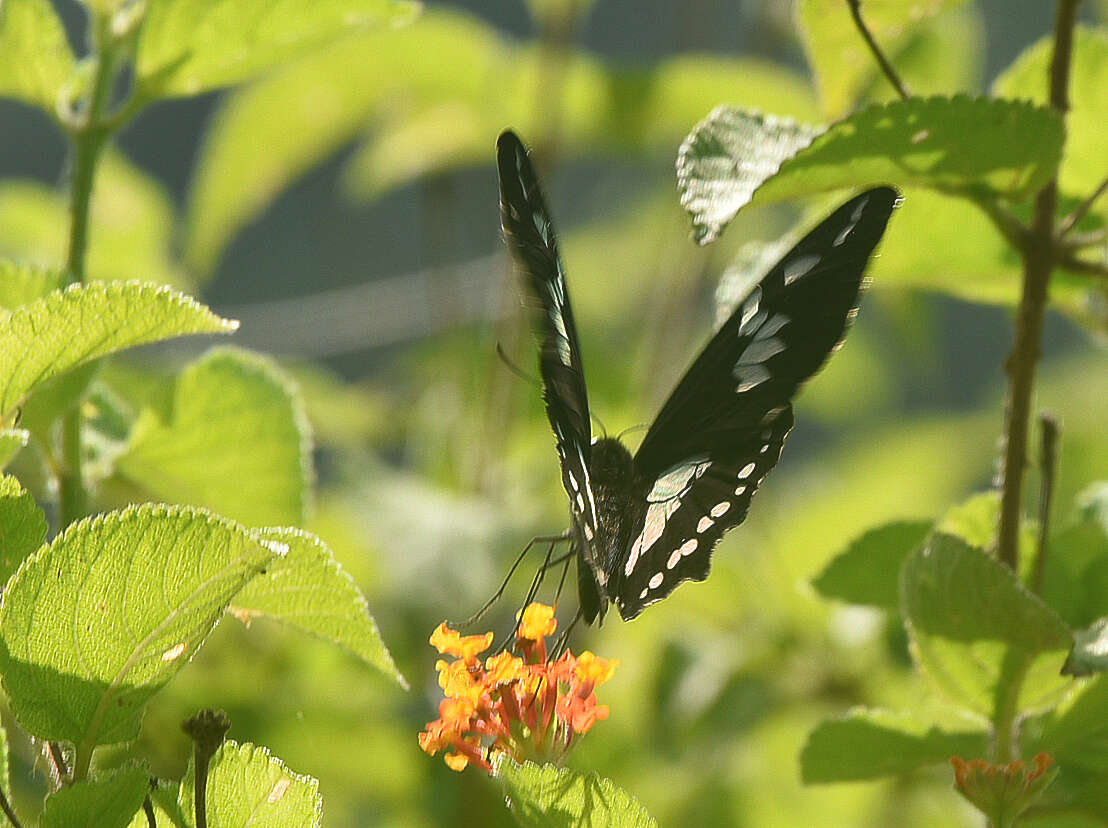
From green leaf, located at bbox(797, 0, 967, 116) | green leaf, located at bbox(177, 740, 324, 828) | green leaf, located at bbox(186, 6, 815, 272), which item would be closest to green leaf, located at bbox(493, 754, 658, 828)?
green leaf, located at bbox(177, 740, 324, 828)

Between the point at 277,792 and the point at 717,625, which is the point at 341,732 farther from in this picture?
the point at 277,792

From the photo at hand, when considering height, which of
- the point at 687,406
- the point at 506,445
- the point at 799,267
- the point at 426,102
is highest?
the point at 799,267

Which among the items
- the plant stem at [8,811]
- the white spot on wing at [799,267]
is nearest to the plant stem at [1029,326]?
the white spot on wing at [799,267]

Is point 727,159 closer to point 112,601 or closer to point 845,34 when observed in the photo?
point 845,34

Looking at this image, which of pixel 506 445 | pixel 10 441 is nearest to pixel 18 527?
pixel 10 441

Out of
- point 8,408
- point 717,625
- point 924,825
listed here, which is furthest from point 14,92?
point 924,825

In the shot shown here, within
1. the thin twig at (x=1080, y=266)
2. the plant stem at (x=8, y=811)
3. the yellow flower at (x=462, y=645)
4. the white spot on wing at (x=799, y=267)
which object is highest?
the thin twig at (x=1080, y=266)

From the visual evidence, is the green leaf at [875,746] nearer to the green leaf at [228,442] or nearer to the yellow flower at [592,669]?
the yellow flower at [592,669]
